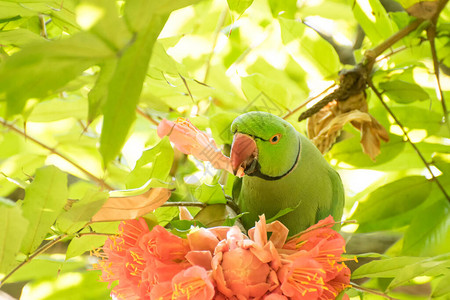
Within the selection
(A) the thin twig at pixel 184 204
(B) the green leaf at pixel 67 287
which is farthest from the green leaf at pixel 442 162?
(B) the green leaf at pixel 67 287

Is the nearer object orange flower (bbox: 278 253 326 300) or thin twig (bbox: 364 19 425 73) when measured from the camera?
orange flower (bbox: 278 253 326 300)

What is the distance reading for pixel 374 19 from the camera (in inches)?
29.6

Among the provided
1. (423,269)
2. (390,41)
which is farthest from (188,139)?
(390,41)

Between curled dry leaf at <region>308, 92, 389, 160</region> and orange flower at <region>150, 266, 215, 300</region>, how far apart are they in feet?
1.33

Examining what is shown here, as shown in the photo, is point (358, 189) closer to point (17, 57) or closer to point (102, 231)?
point (102, 231)

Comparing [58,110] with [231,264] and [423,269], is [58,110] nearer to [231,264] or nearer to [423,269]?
[231,264]

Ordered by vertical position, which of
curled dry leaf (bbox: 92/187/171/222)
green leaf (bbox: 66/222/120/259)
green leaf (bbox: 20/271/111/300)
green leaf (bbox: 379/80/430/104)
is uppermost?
green leaf (bbox: 379/80/430/104)

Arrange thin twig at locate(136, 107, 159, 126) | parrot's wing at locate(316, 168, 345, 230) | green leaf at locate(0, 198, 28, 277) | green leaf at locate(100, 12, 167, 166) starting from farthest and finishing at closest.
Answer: thin twig at locate(136, 107, 159, 126) < parrot's wing at locate(316, 168, 345, 230) < green leaf at locate(0, 198, 28, 277) < green leaf at locate(100, 12, 167, 166)

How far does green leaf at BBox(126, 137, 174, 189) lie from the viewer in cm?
54

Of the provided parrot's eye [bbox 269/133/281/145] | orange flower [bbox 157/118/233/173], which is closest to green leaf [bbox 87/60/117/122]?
orange flower [bbox 157/118/233/173]

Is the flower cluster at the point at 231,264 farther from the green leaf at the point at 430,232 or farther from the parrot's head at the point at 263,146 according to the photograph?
the green leaf at the point at 430,232

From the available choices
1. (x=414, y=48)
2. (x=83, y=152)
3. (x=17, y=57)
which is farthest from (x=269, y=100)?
(x=17, y=57)

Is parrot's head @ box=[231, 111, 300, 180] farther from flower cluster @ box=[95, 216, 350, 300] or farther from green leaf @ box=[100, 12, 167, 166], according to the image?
green leaf @ box=[100, 12, 167, 166]

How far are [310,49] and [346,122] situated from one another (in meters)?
0.15
